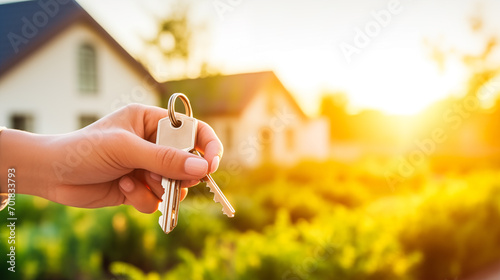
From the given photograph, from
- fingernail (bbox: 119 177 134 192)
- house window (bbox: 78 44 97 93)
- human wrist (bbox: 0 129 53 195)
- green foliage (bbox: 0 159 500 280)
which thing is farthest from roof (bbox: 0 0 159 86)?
fingernail (bbox: 119 177 134 192)

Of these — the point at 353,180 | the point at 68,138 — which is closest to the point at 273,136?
the point at 353,180

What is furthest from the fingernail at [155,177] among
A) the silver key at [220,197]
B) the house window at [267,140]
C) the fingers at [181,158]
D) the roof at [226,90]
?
the house window at [267,140]

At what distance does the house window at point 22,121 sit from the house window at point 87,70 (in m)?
0.90

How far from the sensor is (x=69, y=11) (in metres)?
5.93

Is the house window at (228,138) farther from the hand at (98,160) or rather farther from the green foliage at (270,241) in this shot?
the hand at (98,160)

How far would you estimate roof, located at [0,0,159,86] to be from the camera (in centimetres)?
495

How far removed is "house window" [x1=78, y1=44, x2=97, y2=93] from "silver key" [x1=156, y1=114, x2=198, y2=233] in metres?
5.46

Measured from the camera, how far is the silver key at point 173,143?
985 mm

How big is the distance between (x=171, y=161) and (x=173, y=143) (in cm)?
5

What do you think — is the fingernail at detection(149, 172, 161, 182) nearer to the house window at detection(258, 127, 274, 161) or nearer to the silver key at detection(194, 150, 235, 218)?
the silver key at detection(194, 150, 235, 218)

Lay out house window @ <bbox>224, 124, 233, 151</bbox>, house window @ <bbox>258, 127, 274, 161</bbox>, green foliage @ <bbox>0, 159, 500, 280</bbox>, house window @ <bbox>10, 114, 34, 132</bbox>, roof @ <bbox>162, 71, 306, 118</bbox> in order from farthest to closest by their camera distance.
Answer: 1. house window @ <bbox>258, 127, 274, 161</bbox>
2. house window @ <bbox>224, 124, 233, 151</bbox>
3. roof @ <bbox>162, 71, 306, 118</bbox>
4. house window @ <bbox>10, 114, 34, 132</bbox>
5. green foliage @ <bbox>0, 159, 500, 280</bbox>

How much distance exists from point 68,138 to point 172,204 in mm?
374

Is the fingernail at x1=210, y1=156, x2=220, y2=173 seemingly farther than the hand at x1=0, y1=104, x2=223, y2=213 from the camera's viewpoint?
No

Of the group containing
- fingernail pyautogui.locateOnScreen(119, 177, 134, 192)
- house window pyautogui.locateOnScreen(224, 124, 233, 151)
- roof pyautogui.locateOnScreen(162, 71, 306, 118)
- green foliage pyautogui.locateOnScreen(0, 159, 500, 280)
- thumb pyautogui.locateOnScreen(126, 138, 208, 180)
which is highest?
roof pyautogui.locateOnScreen(162, 71, 306, 118)
